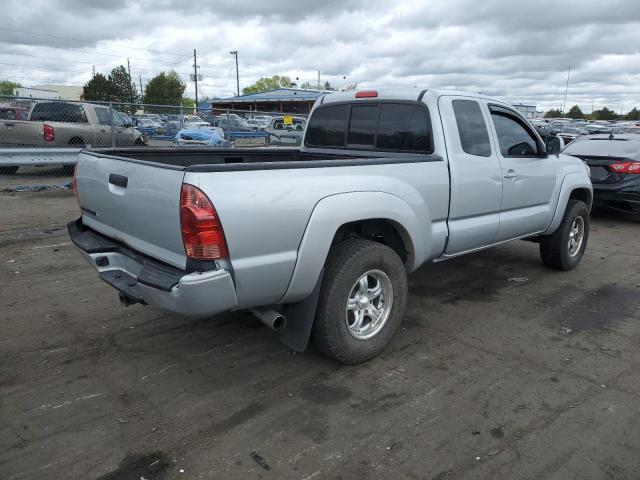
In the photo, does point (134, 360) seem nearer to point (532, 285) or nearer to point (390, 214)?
point (390, 214)

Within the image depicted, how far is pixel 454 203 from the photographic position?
4.28 meters

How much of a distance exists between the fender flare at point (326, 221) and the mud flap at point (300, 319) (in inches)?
3.4

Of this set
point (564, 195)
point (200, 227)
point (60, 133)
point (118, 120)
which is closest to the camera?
point (200, 227)

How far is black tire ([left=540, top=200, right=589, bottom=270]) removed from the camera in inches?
236

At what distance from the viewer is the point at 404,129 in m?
4.53

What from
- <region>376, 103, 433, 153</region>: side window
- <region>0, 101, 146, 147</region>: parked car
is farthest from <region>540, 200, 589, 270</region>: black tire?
<region>0, 101, 146, 147</region>: parked car

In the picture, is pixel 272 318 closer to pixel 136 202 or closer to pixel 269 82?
pixel 136 202

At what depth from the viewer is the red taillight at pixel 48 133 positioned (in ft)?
42.5

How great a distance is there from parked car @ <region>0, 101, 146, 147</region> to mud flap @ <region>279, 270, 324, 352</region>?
35.9 feet

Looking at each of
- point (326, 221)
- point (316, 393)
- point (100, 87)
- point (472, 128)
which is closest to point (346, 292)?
point (326, 221)

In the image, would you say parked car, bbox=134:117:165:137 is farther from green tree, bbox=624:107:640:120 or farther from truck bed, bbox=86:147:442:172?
green tree, bbox=624:107:640:120

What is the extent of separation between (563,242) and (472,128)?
7.47ft

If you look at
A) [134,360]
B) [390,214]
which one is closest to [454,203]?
[390,214]

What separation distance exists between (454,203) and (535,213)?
1562mm
